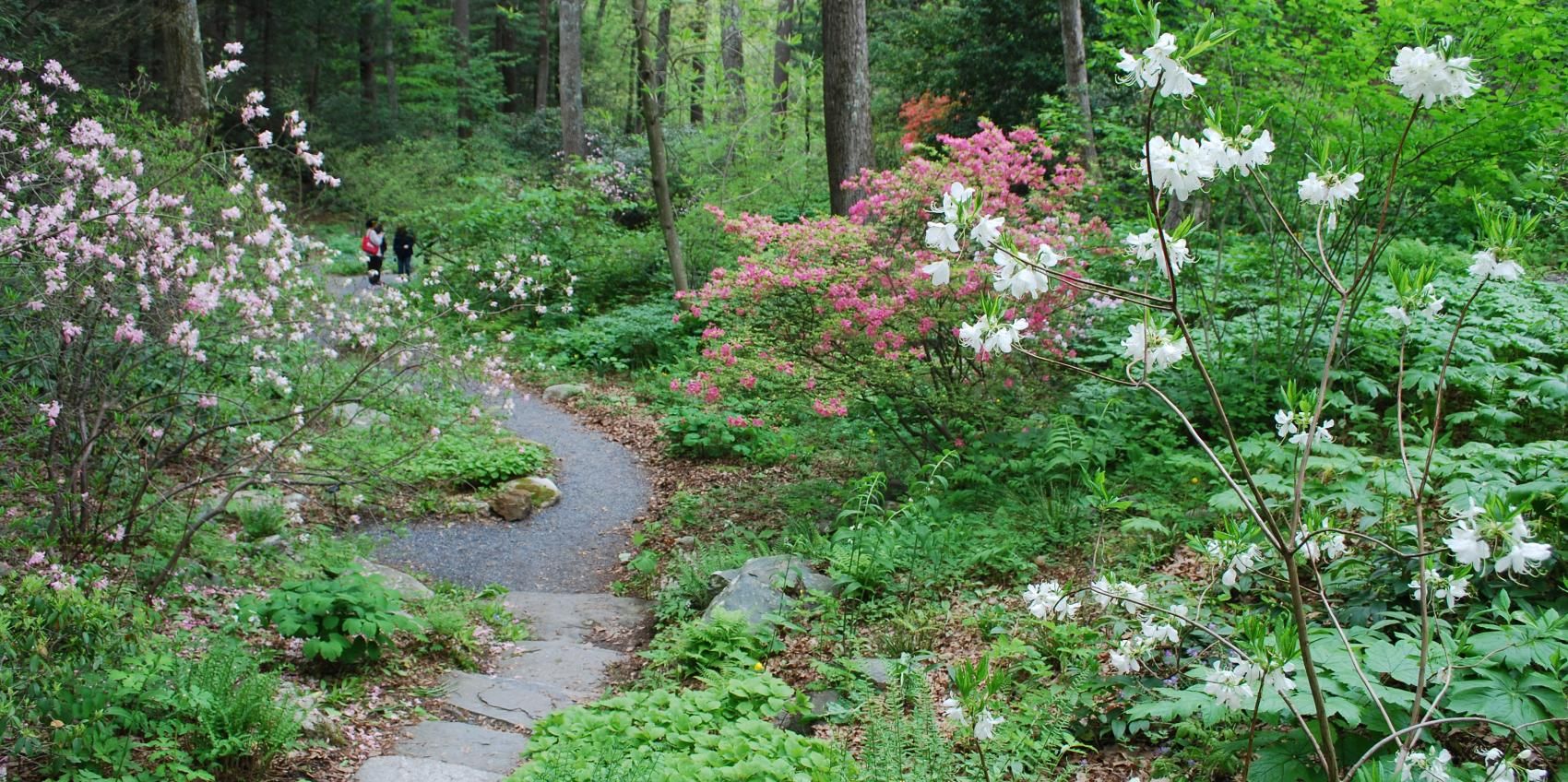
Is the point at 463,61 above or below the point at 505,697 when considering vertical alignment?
above

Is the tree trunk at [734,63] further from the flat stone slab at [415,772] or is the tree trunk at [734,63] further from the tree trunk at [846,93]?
the flat stone slab at [415,772]

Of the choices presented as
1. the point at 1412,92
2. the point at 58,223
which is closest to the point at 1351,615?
the point at 1412,92

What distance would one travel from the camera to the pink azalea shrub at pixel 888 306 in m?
6.24

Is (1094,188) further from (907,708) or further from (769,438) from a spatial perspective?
(907,708)

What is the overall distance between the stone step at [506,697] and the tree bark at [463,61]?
71.2 ft

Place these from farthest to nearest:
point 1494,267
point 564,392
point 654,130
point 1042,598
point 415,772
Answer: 1. point 654,130
2. point 564,392
3. point 415,772
4. point 1042,598
5. point 1494,267

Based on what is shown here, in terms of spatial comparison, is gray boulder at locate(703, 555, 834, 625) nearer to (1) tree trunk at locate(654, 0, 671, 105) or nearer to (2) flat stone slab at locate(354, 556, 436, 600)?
(2) flat stone slab at locate(354, 556, 436, 600)

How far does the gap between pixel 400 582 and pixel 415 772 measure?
254 cm

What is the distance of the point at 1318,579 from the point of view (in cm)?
213

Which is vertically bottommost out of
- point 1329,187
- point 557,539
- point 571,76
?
point 557,539

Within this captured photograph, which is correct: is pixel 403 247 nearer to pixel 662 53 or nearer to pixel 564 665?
pixel 662 53

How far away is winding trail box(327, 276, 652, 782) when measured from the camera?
12.4 feet

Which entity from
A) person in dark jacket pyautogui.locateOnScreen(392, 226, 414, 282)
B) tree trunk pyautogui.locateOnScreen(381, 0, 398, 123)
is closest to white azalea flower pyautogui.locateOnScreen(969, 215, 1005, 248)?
person in dark jacket pyautogui.locateOnScreen(392, 226, 414, 282)

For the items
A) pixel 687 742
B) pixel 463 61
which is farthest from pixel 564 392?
pixel 463 61
